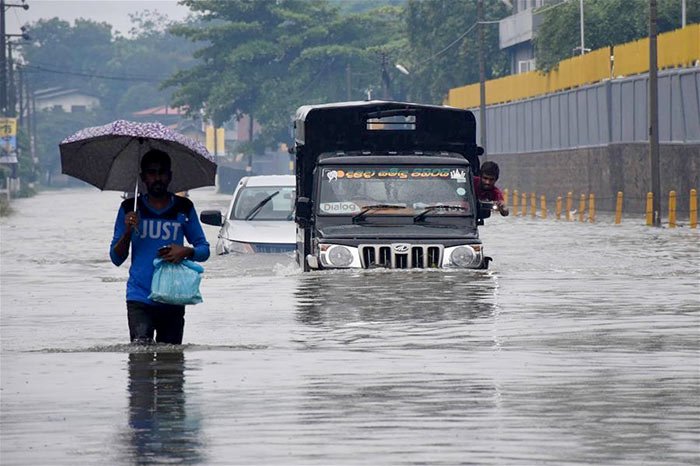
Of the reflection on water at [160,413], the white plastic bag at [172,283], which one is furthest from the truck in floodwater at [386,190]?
the white plastic bag at [172,283]

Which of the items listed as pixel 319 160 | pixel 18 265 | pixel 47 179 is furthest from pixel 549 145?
pixel 47 179

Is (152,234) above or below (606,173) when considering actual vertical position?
below

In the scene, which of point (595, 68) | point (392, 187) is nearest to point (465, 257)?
point (392, 187)

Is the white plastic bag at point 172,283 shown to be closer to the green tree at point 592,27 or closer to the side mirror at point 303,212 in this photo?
the side mirror at point 303,212

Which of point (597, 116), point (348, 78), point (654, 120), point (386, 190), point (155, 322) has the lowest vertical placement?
point (155, 322)

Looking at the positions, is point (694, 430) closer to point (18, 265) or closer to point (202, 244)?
point (202, 244)

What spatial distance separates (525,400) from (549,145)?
60.2 meters

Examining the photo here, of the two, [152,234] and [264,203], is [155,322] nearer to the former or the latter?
[152,234]

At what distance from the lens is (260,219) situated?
27.0m

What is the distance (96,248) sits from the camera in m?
38.2

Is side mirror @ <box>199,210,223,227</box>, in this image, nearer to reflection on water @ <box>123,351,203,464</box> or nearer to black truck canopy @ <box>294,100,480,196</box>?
black truck canopy @ <box>294,100,480,196</box>

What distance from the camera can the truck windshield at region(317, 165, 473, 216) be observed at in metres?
21.0

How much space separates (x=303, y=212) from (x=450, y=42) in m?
75.8

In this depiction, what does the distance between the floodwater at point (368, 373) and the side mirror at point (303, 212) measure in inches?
28.8
